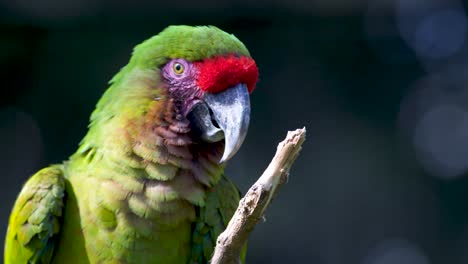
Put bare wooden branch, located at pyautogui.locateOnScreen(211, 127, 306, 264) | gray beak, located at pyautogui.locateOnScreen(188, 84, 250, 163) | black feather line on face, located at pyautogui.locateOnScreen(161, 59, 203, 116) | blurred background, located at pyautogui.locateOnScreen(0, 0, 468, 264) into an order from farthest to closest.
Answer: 1. blurred background, located at pyautogui.locateOnScreen(0, 0, 468, 264)
2. black feather line on face, located at pyautogui.locateOnScreen(161, 59, 203, 116)
3. gray beak, located at pyautogui.locateOnScreen(188, 84, 250, 163)
4. bare wooden branch, located at pyautogui.locateOnScreen(211, 127, 306, 264)

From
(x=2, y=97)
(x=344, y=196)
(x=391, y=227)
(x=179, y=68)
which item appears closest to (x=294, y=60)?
(x=344, y=196)

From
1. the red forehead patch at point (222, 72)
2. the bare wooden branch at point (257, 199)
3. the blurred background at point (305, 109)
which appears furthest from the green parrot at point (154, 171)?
the blurred background at point (305, 109)

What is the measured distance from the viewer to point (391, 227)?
183 inches

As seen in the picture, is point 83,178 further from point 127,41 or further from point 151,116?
point 127,41

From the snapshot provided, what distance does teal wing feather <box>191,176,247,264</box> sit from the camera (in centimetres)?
211

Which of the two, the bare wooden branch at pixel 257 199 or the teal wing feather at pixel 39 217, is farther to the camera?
the teal wing feather at pixel 39 217

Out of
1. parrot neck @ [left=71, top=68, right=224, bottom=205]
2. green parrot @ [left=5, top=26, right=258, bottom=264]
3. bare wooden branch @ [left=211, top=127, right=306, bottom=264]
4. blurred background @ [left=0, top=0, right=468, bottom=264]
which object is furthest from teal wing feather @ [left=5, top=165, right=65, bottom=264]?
blurred background @ [left=0, top=0, right=468, bottom=264]

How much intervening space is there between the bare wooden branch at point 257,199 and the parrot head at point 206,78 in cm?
51

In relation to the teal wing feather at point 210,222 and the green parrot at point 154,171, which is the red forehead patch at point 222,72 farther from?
the teal wing feather at point 210,222

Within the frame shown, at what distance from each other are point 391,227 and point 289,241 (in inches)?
27.9

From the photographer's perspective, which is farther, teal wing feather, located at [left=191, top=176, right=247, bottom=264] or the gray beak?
teal wing feather, located at [left=191, top=176, right=247, bottom=264]

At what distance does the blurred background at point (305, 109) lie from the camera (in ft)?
14.9

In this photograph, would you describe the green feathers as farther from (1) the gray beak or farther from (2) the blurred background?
(2) the blurred background

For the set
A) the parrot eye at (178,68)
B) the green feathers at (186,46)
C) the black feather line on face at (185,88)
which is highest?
the green feathers at (186,46)
